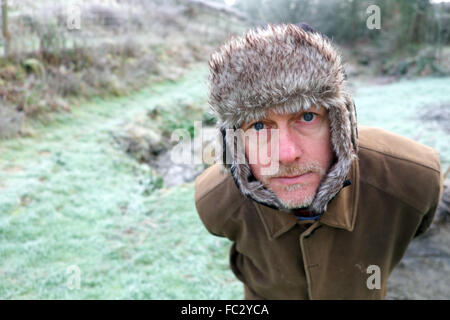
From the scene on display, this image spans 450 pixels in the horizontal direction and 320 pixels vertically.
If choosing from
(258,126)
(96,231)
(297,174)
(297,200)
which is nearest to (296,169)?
(297,174)

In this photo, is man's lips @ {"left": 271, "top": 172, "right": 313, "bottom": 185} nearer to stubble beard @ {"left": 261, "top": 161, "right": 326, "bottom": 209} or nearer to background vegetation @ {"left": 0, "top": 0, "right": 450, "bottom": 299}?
stubble beard @ {"left": 261, "top": 161, "right": 326, "bottom": 209}

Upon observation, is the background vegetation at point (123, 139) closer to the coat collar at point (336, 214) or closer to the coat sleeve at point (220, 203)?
the coat sleeve at point (220, 203)

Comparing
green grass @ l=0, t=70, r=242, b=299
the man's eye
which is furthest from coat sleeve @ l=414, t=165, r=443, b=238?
green grass @ l=0, t=70, r=242, b=299

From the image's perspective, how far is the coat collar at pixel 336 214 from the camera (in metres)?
1.65

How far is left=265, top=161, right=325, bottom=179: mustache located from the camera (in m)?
1.46

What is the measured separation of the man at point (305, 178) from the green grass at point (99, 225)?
35cm

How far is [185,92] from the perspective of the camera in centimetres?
885

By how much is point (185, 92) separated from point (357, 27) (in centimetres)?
985

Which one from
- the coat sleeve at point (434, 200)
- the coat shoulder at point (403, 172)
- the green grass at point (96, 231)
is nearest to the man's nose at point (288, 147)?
the coat shoulder at point (403, 172)

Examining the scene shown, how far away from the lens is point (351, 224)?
1.68 meters
